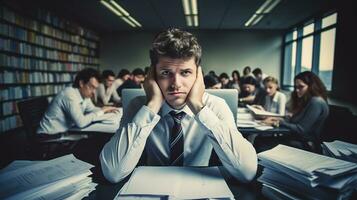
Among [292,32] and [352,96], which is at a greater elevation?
[292,32]

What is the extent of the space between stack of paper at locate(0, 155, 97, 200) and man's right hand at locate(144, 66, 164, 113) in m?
0.38

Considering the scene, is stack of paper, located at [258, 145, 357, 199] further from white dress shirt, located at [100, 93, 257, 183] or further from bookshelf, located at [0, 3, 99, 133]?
bookshelf, located at [0, 3, 99, 133]

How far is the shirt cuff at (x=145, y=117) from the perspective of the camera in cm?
102

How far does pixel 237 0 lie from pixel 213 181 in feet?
16.6

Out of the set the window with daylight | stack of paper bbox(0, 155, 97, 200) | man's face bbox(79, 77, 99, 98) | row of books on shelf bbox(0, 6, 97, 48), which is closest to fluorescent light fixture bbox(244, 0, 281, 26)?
the window with daylight

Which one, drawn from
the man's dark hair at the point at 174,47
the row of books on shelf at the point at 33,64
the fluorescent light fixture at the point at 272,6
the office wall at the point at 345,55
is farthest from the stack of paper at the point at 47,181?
the fluorescent light fixture at the point at 272,6

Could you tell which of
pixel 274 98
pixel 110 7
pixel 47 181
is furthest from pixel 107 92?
pixel 47 181

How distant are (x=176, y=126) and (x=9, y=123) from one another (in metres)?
4.51

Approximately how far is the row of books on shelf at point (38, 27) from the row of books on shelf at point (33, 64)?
642mm

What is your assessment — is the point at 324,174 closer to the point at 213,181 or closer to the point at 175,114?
the point at 213,181

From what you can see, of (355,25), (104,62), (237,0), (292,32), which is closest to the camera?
A: (355,25)

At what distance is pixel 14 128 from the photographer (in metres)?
4.62

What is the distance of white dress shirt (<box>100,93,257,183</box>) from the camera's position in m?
0.90

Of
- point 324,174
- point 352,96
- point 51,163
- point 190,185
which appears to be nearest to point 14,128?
point 51,163
